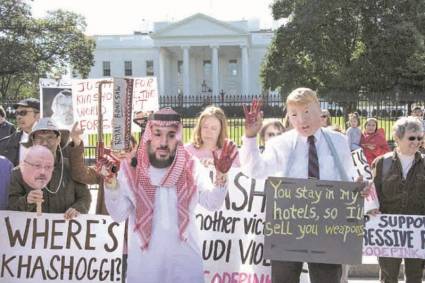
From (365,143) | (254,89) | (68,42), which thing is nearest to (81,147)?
(365,143)

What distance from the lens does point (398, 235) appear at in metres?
5.34

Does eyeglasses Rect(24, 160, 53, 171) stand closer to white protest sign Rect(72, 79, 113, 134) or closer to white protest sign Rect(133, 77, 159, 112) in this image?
white protest sign Rect(72, 79, 113, 134)

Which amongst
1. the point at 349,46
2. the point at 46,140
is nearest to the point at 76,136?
the point at 46,140

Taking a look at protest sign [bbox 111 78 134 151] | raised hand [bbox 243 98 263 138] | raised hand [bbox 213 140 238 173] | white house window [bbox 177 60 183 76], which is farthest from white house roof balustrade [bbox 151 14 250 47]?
raised hand [bbox 213 140 238 173]

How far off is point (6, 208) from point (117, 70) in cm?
8469

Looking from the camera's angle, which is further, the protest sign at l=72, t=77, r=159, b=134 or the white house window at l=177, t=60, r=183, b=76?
the white house window at l=177, t=60, r=183, b=76

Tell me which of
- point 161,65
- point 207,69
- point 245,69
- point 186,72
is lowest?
point 186,72

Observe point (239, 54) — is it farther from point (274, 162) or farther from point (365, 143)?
point (274, 162)

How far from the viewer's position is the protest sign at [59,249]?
187 inches

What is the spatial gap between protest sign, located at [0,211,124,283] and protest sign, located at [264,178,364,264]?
1.43 metres

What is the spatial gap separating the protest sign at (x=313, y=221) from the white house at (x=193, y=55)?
217 feet

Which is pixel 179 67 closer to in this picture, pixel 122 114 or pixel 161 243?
pixel 122 114

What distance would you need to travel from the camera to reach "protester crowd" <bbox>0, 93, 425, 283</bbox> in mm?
3639

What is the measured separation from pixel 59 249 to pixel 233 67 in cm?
8033
